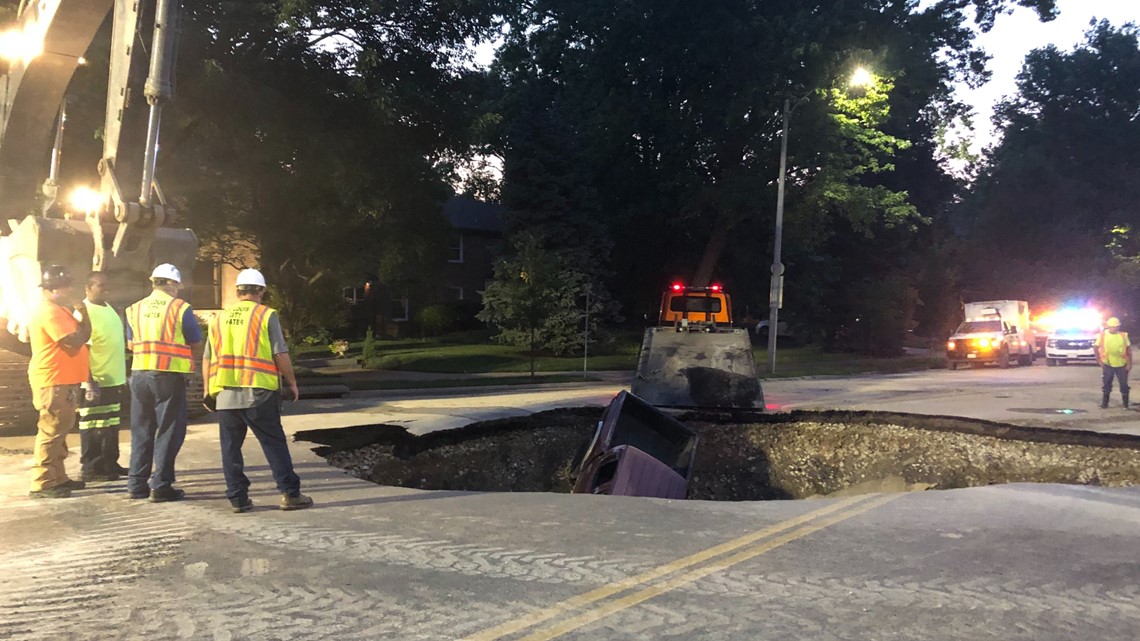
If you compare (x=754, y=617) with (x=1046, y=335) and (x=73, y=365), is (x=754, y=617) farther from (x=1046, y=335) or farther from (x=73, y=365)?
(x=1046, y=335)

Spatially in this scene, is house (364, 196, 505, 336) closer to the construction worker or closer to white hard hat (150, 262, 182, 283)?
white hard hat (150, 262, 182, 283)

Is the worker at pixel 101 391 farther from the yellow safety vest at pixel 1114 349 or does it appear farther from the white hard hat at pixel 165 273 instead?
the yellow safety vest at pixel 1114 349

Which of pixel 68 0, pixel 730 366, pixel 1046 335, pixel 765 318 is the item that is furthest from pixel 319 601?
pixel 765 318

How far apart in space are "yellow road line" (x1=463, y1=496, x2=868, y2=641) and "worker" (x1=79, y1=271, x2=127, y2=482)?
16.7ft

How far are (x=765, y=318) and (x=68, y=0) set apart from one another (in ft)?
148

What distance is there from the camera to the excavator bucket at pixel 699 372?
534 inches

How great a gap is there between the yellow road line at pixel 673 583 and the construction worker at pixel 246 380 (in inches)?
125

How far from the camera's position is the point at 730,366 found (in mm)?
13789

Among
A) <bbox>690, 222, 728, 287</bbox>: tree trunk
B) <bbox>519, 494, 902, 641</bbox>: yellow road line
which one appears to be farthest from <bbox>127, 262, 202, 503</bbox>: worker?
<bbox>690, 222, 728, 287</bbox>: tree trunk

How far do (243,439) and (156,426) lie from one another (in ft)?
3.73

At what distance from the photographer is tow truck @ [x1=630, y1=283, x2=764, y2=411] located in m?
13.6

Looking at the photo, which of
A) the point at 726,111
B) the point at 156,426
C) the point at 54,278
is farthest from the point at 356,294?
the point at 156,426

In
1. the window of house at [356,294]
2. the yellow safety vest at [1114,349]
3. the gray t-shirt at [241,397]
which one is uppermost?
the window of house at [356,294]

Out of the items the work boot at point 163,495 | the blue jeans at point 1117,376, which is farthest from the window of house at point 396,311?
the work boot at point 163,495
